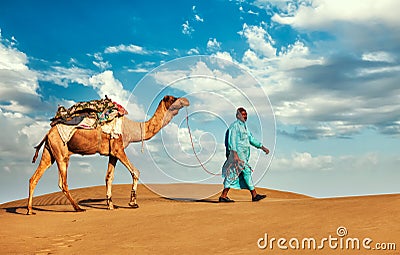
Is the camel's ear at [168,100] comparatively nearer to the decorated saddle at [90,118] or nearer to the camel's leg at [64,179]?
the decorated saddle at [90,118]

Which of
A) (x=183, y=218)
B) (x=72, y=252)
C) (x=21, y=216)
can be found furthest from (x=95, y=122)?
(x=72, y=252)

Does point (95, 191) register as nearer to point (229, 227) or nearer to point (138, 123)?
point (138, 123)

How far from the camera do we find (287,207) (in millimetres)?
11359

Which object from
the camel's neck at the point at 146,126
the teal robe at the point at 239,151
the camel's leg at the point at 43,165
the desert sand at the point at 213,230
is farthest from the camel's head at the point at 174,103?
the camel's leg at the point at 43,165

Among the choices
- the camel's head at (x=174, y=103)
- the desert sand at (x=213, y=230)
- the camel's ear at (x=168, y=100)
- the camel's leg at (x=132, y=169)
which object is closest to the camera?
the desert sand at (x=213, y=230)

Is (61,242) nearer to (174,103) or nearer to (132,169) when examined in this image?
(132,169)

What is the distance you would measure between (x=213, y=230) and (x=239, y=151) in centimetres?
528

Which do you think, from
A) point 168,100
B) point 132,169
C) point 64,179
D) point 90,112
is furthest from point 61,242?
point 168,100

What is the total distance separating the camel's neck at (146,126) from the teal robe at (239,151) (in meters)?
2.07

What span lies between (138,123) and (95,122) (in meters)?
1.49

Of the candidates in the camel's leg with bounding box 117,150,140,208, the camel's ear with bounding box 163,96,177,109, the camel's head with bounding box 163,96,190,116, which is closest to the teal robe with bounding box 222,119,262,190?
the camel's head with bounding box 163,96,190,116

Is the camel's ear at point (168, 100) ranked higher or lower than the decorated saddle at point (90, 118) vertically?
higher

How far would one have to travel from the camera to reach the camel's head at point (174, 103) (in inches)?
534

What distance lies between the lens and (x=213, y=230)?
9180 millimetres
